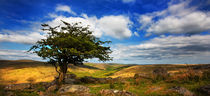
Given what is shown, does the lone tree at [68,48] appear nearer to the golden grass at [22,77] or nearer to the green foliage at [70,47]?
the green foliage at [70,47]

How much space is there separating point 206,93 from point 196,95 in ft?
2.00

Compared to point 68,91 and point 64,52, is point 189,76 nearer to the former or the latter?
point 68,91

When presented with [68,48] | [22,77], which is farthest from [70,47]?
[22,77]

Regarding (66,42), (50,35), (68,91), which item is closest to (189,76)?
(68,91)

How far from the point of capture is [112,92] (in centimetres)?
845

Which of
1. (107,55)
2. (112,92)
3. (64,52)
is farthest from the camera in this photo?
(107,55)

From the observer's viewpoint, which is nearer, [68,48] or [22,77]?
[68,48]

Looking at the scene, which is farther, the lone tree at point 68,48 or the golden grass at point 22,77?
the golden grass at point 22,77

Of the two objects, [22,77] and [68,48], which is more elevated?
[68,48]

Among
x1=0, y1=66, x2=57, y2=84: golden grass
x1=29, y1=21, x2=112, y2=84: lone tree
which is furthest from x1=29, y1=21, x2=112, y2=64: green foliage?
x1=0, y1=66, x2=57, y2=84: golden grass

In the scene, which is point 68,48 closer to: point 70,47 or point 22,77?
point 70,47

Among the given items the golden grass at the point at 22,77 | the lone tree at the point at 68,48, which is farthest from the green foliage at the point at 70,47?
the golden grass at the point at 22,77

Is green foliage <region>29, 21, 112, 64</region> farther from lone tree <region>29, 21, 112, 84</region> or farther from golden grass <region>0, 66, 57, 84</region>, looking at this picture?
golden grass <region>0, 66, 57, 84</region>

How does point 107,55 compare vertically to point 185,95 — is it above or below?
above
